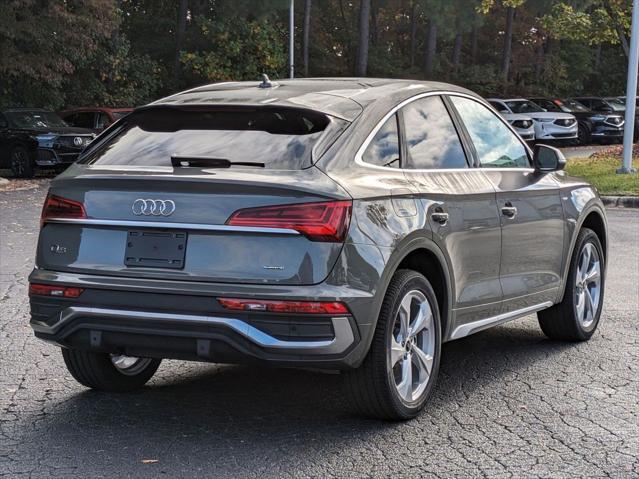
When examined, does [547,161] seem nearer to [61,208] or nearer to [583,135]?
[61,208]

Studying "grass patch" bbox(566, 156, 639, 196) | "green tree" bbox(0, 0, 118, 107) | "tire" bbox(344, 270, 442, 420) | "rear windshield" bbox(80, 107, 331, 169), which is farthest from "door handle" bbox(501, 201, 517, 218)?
"green tree" bbox(0, 0, 118, 107)

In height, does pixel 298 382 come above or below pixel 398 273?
below

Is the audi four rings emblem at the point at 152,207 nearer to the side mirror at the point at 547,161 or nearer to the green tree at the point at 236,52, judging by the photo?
the side mirror at the point at 547,161

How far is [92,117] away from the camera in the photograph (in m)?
27.1

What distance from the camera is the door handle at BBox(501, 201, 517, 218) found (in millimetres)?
6070

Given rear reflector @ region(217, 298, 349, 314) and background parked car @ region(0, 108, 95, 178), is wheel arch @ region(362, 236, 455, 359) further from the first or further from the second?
background parked car @ region(0, 108, 95, 178)

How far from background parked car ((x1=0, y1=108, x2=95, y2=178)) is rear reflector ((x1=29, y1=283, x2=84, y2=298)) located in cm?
1836

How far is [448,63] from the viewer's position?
5338 cm

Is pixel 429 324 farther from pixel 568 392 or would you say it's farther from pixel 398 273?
pixel 568 392

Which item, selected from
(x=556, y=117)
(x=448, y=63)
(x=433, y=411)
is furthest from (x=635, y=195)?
(x=448, y=63)

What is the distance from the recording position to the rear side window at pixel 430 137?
5547 millimetres

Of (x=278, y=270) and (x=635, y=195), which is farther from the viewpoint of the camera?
(x=635, y=195)

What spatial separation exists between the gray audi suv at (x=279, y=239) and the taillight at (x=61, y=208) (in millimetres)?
10

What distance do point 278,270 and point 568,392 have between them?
2105mm
